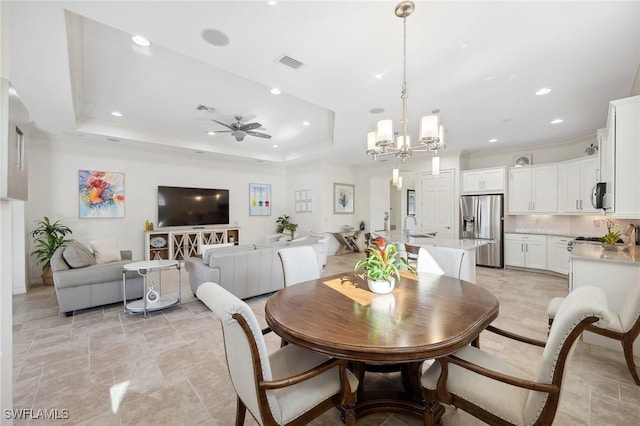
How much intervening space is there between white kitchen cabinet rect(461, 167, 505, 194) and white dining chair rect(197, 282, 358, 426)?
231 inches

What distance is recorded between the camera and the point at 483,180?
5.86 metres

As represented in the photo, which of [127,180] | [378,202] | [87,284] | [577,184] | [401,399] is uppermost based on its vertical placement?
[127,180]

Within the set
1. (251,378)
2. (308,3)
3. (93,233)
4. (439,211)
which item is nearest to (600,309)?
(251,378)

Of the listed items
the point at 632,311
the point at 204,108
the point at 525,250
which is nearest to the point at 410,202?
the point at 525,250

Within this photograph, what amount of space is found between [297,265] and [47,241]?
5275 millimetres

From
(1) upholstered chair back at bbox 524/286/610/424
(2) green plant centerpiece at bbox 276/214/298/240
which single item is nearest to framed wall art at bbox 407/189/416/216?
(2) green plant centerpiece at bbox 276/214/298/240

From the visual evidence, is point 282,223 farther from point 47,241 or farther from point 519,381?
point 519,381

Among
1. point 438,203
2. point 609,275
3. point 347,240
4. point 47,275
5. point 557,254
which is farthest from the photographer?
point 347,240

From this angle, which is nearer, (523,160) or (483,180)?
(523,160)

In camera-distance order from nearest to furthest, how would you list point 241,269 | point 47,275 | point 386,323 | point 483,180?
point 386,323
point 241,269
point 47,275
point 483,180

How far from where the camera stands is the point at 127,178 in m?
5.72

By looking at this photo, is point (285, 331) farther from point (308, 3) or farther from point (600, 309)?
point (308, 3)

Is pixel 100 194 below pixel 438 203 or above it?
above

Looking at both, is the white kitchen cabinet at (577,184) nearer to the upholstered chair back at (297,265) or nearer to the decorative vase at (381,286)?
the decorative vase at (381,286)
